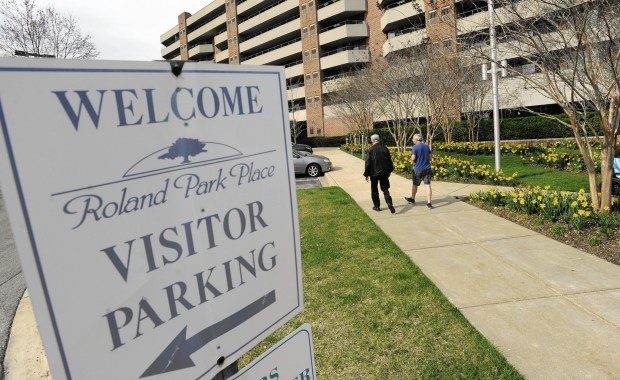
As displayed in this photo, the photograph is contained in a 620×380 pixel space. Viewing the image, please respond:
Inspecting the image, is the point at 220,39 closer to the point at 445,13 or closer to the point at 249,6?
the point at 249,6

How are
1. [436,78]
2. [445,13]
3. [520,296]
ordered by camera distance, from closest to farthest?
[520,296], [445,13], [436,78]

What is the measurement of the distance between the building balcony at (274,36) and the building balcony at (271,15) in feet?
4.49

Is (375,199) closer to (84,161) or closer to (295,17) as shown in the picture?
(84,161)

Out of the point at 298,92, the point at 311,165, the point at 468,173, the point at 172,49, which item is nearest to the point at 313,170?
the point at 311,165

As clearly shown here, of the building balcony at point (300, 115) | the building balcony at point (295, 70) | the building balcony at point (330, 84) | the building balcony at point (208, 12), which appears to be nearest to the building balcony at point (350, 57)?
the building balcony at point (330, 84)

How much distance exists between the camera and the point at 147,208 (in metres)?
1.01

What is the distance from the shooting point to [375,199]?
876 centimetres

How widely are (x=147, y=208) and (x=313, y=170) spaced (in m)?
15.2

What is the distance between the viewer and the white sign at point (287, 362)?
1.26 meters

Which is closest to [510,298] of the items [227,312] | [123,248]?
[227,312]

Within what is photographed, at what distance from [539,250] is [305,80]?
42648 mm

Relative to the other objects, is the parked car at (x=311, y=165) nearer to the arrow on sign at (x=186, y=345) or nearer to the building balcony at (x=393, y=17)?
the arrow on sign at (x=186, y=345)

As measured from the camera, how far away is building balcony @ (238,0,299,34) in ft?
151

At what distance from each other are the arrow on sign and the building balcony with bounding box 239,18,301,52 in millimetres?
48303
